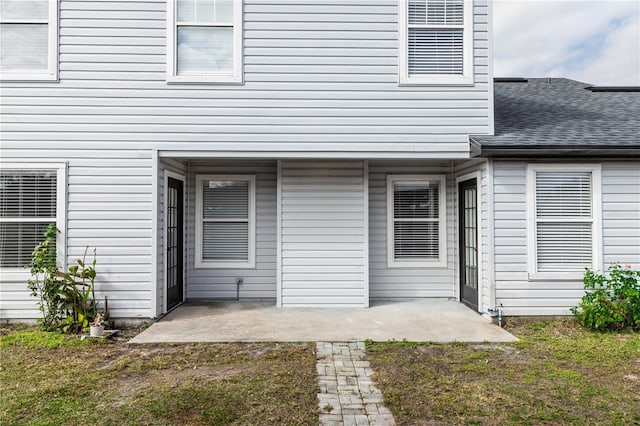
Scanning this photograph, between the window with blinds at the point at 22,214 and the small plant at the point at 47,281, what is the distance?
0.20 meters

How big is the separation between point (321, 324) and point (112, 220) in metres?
3.36

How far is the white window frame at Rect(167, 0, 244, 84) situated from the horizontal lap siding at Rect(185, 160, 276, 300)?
164cm

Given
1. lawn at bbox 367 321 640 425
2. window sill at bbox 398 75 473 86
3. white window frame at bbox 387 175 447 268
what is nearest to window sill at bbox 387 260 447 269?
white window frame at bbox 387 175 447 268

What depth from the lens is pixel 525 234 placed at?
5781 mm

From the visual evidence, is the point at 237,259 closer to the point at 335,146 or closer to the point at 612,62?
the point at 335,146

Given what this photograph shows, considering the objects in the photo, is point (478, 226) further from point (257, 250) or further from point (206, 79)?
point (206, 79)

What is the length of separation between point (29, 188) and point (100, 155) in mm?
1124

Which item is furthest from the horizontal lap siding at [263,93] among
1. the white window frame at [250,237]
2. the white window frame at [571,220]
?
the white window frame at [250,237]

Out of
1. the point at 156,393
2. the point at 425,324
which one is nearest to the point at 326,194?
the point at 425,324

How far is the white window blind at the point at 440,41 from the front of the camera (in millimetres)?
6070

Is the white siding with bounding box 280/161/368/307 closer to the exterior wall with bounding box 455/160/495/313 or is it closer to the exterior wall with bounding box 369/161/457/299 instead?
the exterior wall with bounding box 369/161/457/299

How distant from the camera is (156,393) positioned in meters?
3.54

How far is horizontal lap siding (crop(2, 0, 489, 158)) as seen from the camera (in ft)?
19.1

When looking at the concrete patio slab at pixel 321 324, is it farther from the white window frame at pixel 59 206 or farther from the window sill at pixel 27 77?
the window sill at pixel 27 77
